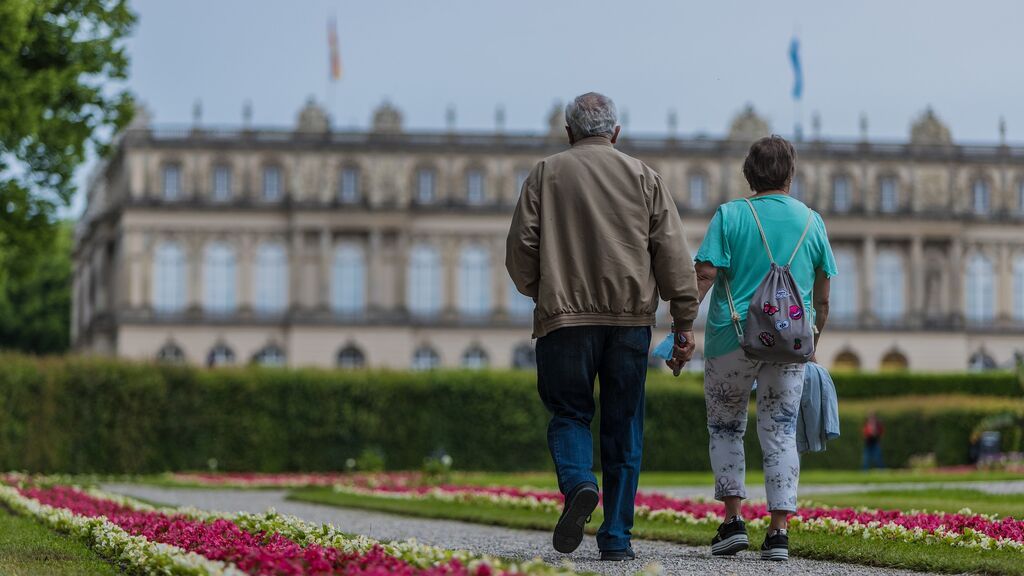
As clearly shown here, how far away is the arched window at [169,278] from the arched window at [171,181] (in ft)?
7.87

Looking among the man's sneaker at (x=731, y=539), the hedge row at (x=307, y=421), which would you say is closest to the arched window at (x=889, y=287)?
the hedge row at (x=307, y=421)

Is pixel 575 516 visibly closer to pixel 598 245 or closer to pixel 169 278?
pixel 598 245

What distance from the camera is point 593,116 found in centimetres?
964

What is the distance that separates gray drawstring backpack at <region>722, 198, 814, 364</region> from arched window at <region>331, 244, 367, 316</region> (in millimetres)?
64718

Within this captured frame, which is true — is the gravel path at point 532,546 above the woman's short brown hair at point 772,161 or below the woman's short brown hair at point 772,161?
below

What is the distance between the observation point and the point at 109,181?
81312 millimetres

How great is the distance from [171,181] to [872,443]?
46.0 meters

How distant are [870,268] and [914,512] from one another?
64.6 m

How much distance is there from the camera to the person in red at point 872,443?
118 ft

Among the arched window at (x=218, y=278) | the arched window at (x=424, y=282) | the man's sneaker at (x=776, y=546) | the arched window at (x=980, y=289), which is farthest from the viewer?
the arched window at (x=980, y=289)

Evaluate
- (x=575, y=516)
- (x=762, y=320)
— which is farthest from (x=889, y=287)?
(x=575, y=516)

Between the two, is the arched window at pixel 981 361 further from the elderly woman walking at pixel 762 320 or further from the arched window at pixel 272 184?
the elderly woman walking at pixel 762 320

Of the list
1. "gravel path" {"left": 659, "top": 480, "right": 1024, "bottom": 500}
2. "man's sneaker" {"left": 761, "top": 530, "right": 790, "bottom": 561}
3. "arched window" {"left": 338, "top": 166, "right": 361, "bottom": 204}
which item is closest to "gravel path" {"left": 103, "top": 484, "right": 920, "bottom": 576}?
"man's sneaker" {"left": 761, "top": 530, "right": 790, "bottom": 561}

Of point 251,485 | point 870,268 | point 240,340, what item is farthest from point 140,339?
point 251,485
